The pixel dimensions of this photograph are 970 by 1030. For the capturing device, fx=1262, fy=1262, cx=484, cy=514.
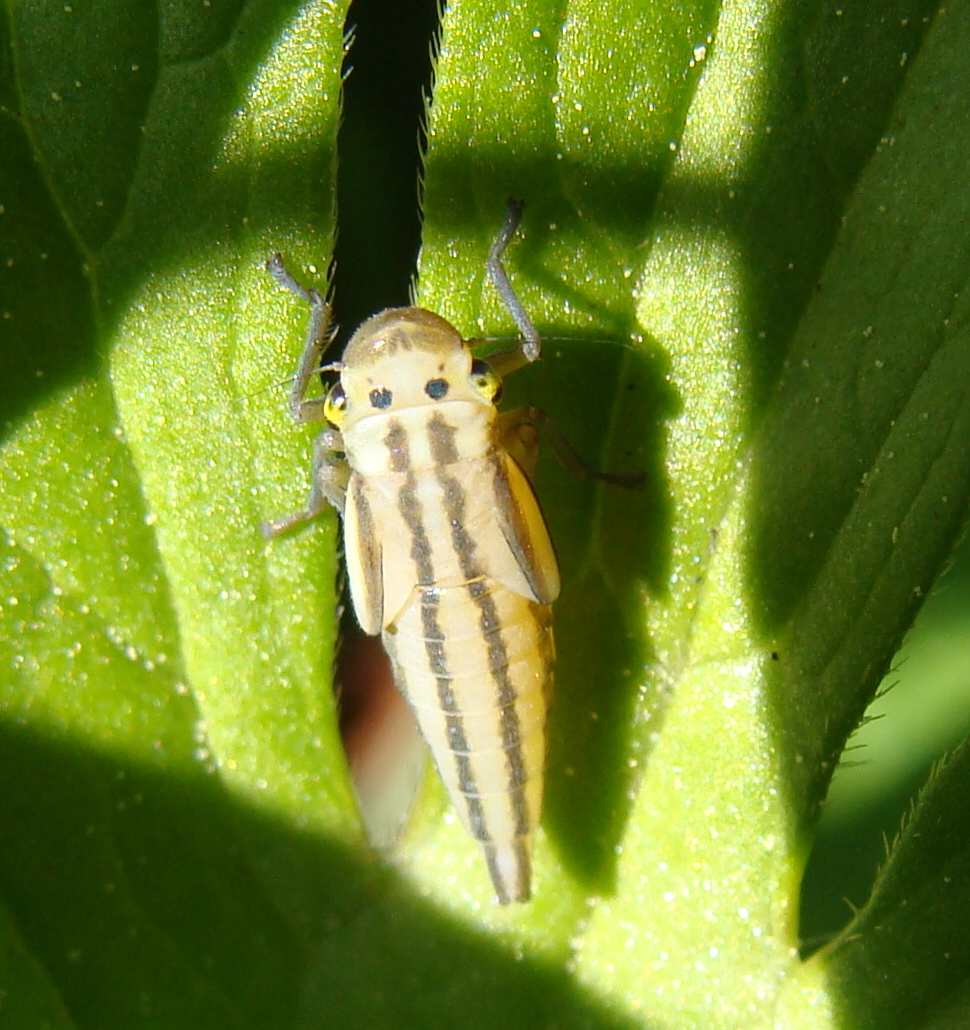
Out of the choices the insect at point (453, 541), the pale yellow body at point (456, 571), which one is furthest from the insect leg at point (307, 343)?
the pale yellow body at point (456, 571)

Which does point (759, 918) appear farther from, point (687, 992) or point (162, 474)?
point (162, 474)

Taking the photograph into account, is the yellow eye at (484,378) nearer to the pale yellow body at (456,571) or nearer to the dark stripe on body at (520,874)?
the pale yellow body at (456,571)

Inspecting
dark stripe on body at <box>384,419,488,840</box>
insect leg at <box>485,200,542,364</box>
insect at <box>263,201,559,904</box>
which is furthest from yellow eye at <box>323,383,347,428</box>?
insect leg at <box>485,200,542,364</box>

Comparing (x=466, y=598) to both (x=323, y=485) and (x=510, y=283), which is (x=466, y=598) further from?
(x=510, y=283)

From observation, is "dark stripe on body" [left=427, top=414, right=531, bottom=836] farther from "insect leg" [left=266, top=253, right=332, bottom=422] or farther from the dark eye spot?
"insect leg" [left=266, top=253, right=332, bottom=422]

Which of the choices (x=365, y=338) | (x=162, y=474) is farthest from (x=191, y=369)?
(x=365, y=338)

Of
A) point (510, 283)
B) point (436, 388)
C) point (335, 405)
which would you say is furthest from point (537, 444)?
point (335, 405)
